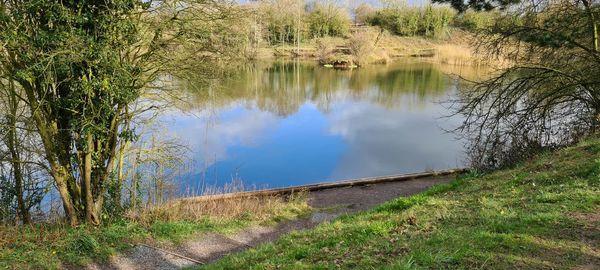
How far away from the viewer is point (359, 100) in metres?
30.7

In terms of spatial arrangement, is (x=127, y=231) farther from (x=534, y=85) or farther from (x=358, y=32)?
(x=358, y=32)

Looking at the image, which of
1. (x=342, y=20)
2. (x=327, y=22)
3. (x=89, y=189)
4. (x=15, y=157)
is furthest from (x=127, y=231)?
(x=342, y=20)

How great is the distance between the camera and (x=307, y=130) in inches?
878

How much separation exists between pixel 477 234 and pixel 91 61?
652 centimetres

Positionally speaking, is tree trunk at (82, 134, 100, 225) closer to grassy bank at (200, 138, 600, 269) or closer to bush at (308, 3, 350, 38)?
grassy bank at (200, 138, 600, 269)

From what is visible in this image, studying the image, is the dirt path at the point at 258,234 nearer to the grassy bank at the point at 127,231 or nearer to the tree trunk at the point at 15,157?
the grassy bank at the point at 127,231

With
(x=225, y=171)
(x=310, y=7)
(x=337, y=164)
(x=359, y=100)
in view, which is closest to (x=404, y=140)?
(x=337, y=164)

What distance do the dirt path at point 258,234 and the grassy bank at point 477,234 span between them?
2185 millimetres

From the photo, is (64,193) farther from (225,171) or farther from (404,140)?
(404,140)

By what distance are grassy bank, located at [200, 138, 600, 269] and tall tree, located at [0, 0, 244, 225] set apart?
4.29 m

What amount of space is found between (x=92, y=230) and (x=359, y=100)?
79.2ft

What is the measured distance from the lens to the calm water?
15.5 m

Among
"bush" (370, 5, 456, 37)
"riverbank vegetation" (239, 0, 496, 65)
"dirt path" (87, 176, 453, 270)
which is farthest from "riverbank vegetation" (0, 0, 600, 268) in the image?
"bush" (370, 5, 456, 37)

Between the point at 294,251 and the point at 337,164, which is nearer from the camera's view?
the point at 294,251
